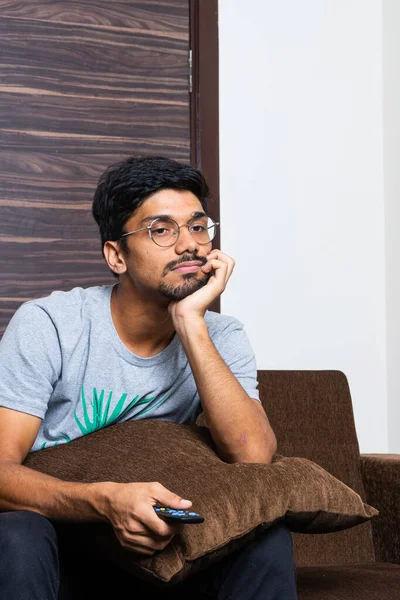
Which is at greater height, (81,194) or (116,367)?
(81,194)

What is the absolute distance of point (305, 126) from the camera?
10.2 ft

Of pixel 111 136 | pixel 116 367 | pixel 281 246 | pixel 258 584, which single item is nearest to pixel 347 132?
pixel 281 246

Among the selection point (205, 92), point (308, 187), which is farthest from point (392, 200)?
point (205, 92)

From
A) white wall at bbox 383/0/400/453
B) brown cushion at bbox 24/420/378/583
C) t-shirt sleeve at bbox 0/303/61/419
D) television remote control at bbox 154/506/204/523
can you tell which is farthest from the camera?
white wall at bbox 383/0/400/453

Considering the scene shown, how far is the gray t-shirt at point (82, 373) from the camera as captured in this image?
5.81ft

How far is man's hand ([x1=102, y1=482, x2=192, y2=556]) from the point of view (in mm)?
1390

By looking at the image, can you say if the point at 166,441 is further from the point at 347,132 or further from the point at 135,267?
the point at 347,132

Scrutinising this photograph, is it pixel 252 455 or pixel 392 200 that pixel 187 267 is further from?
pixel 392 200

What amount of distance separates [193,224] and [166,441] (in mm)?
501

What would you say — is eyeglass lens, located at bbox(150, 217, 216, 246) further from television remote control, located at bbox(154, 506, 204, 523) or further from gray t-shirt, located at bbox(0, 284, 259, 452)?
television remote control, located at bbox(154, 506, 204, 523)

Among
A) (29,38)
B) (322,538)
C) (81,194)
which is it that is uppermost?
(29,38)

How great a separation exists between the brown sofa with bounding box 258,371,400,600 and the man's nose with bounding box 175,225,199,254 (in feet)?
1.71

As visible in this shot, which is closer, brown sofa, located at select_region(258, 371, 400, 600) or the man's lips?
the man's lips

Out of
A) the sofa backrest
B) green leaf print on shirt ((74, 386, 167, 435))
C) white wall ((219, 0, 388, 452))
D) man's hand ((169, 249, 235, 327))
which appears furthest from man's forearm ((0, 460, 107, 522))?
white wall ((219, 0, 388, 452))
